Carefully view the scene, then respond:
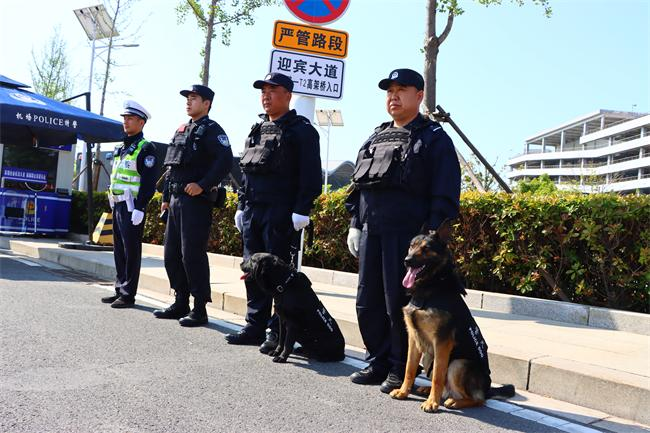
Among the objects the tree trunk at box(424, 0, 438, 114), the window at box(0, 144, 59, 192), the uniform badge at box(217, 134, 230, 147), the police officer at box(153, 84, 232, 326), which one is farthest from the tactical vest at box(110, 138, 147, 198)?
the window at box(0, 144, 59, 192)

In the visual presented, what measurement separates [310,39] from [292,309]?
3.64 meters

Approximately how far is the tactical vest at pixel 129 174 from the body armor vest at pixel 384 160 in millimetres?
3383

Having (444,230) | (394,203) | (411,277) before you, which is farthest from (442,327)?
(394,203)

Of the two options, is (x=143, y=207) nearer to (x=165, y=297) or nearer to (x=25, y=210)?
(x=165, y=297)

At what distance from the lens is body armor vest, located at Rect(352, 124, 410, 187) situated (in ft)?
13.0

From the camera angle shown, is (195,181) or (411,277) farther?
(195,181)

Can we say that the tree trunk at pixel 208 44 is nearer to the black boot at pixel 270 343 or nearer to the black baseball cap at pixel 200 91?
the black baseball cap at pixel 200 91

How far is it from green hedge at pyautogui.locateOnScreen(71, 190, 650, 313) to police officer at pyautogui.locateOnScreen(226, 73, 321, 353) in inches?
30.9

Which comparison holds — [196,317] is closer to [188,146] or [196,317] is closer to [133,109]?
[188,146]

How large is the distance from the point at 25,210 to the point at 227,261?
23.1ft

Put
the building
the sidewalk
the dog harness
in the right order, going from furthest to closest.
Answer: the building → the sidewalk → the dog harness

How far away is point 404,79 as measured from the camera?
412 cm

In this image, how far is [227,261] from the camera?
1073cm

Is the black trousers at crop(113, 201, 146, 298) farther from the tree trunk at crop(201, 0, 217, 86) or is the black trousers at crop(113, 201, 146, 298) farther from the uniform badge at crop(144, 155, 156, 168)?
the tree trunk at crop(201, 0, 217, 86)
